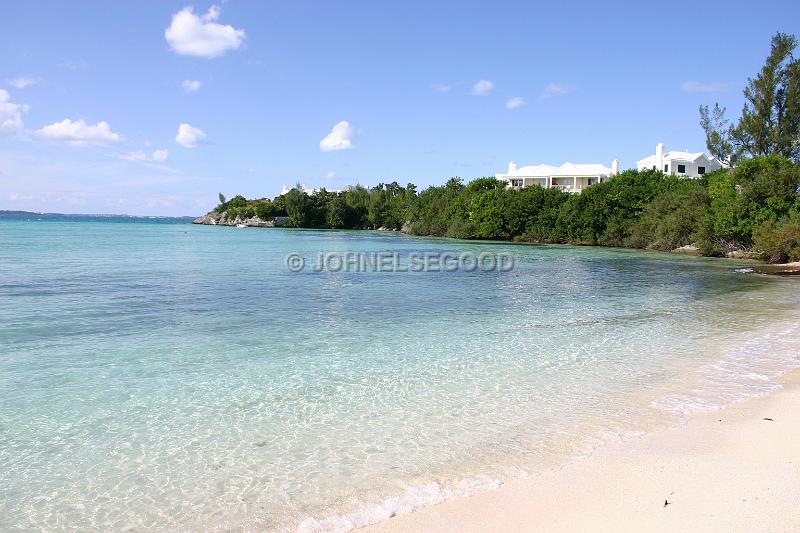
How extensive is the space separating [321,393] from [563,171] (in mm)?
82906

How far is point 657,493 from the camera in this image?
5148mm

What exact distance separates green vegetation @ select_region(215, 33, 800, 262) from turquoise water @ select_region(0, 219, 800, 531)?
24.2 metres

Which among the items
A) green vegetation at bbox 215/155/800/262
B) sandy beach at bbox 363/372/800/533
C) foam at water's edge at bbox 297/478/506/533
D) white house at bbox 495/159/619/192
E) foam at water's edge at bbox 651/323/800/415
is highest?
white house at bbox 495/159/619/192

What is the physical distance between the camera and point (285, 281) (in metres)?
23.6

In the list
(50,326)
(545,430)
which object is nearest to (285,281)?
(50,326)

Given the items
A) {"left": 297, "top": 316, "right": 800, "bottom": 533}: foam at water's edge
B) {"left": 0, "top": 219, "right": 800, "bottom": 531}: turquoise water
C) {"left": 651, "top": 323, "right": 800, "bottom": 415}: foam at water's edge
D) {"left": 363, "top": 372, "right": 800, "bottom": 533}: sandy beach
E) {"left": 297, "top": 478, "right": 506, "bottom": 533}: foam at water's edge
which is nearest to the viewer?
{"left": 363, "top": 372, "right": 800, "bottom": 533}: sandy beach

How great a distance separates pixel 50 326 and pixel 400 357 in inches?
336

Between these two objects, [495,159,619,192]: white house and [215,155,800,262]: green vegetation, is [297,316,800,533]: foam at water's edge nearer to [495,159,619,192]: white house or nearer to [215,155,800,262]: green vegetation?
[215,155,800,262]: green vegetation

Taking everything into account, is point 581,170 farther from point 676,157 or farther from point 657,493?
point 657,493

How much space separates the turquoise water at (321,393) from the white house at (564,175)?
6754cm

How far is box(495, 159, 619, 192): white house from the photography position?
8238cm

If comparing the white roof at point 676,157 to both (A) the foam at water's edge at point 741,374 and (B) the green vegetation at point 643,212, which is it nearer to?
(B) the green vegetation at point 643,212

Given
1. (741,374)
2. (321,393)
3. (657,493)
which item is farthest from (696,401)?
(321,393)

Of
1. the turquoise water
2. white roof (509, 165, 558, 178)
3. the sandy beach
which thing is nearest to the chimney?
white roof (509, 165, 558, 178)
